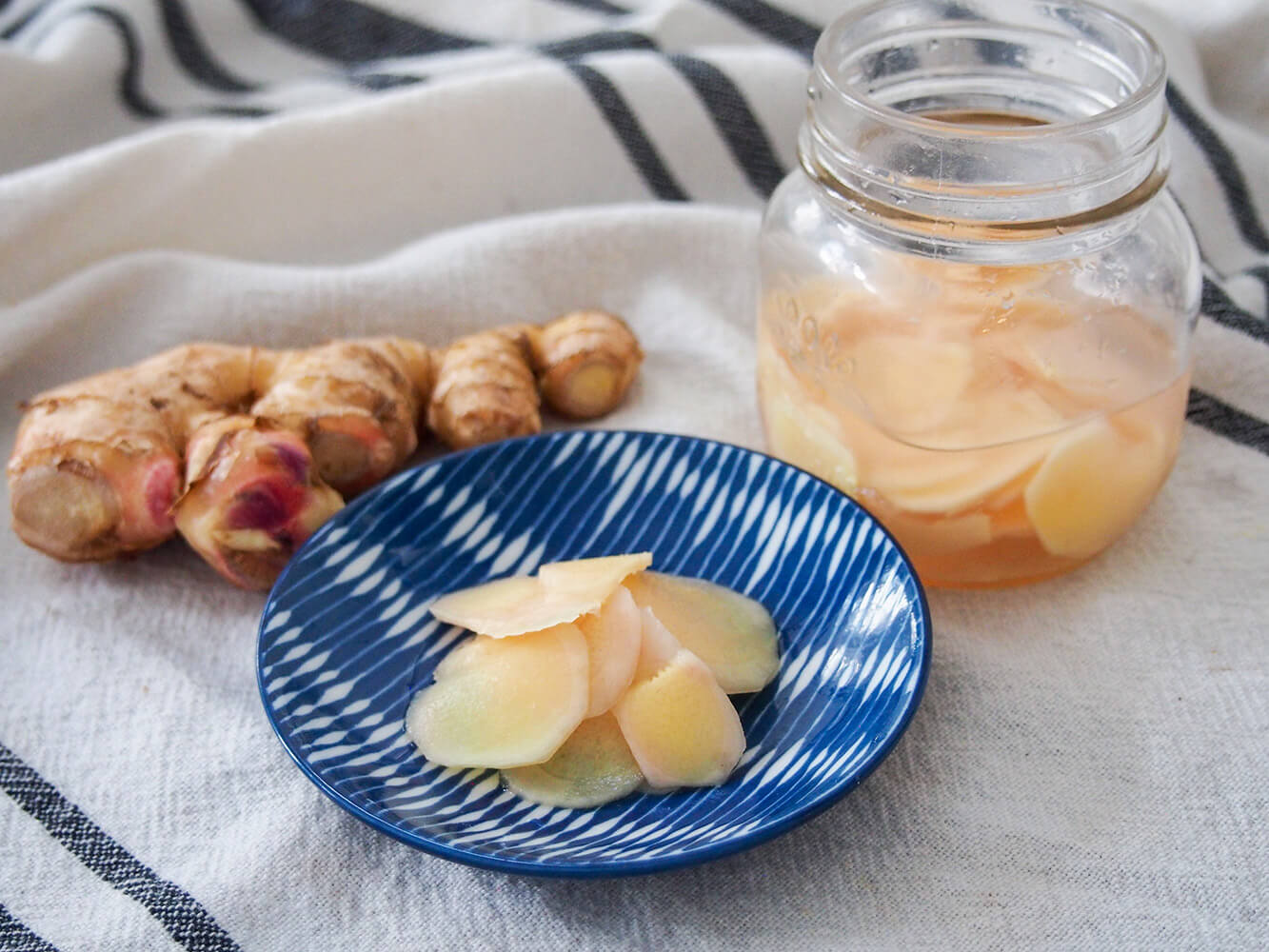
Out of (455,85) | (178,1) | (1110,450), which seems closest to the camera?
(1110,450)

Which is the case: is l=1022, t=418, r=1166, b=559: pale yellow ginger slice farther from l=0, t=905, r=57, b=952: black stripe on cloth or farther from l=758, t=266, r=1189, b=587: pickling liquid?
l=0, t=905, r=57, b=952: black stripe on cloth

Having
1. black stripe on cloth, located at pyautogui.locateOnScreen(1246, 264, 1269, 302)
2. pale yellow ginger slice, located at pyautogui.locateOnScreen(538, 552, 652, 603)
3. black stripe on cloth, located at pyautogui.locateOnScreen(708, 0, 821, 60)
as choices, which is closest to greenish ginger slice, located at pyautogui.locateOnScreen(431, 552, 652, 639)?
pale yellow ginger slice, located at pyautogui.locateOnScreen(538, 552, 652, 603)

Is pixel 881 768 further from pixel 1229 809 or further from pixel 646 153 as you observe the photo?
pixel 646 153

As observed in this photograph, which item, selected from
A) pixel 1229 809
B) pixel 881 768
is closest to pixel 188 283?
pixel 881 768

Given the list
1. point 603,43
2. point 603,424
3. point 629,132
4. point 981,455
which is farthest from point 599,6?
Result: point 981,455

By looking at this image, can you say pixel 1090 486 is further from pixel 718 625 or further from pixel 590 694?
pixel 590 694

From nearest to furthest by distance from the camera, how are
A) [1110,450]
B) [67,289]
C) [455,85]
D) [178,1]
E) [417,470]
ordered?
[1110,450] < [417,470] < [67,289] < [455,85] < [178,1]
